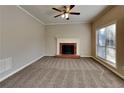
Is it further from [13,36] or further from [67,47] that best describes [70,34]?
[13,36]

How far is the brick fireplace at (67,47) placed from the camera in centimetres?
1064

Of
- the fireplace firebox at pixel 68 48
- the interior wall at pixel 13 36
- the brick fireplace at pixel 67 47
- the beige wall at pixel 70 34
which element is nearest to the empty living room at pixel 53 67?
the interior wall at pixel 13 36

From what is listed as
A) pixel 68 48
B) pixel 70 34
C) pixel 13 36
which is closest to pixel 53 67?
pixel 13 36

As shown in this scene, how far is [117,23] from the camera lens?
16.9 feet

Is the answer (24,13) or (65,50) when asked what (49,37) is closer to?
(65,50)

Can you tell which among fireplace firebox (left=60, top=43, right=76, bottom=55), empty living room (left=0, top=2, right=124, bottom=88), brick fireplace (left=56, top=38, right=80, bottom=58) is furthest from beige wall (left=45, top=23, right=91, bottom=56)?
empty living room (left=0, top=2, right=124, bottom=88)

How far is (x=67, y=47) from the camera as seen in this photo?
10.7m

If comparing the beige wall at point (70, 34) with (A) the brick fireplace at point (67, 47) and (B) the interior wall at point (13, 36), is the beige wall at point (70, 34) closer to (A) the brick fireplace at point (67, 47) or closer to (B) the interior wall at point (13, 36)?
(A) the brick fireplace at point (67, 47)

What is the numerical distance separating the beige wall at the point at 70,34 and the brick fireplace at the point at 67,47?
0.94 ft

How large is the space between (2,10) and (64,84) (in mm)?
2629

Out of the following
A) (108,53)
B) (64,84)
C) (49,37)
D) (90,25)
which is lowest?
(64,84)

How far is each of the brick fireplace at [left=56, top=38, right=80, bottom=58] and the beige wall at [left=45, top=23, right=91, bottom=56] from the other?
29 cm
